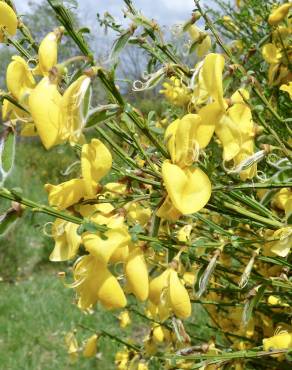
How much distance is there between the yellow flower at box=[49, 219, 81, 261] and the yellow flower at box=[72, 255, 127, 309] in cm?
5

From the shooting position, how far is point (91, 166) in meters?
0.69

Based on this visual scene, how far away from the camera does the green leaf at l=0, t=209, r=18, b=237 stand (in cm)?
64

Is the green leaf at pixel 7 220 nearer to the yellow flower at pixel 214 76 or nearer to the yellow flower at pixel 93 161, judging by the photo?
the yellow flower at pixel 93 161

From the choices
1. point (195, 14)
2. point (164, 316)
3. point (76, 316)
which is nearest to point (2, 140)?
point (164, 316)

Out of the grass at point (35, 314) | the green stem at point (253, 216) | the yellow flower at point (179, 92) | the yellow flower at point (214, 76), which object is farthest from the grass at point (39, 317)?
the yellow flower at point (214, 76)

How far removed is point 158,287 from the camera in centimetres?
77

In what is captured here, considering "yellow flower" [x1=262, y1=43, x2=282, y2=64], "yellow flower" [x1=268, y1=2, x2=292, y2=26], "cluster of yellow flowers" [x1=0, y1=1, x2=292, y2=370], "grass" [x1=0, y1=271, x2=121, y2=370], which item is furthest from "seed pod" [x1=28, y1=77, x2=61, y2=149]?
"grass" [x1=0, y1=271, x2=121, y2=370]

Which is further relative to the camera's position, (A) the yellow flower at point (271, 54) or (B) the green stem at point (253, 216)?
(A) the yellow flower at point (271, 54)

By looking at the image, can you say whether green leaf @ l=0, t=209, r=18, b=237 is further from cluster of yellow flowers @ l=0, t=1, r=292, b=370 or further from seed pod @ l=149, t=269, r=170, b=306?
seed pod @ l=149, t=269, r=170, b=306

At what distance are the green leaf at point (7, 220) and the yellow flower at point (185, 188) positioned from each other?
0.18 metres

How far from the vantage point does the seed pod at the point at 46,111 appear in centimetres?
55

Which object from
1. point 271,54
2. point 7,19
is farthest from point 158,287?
point 271,54

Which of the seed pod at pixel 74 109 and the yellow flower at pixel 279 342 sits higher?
the seed pod at pixel 74 109

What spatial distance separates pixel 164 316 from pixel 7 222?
31cm
